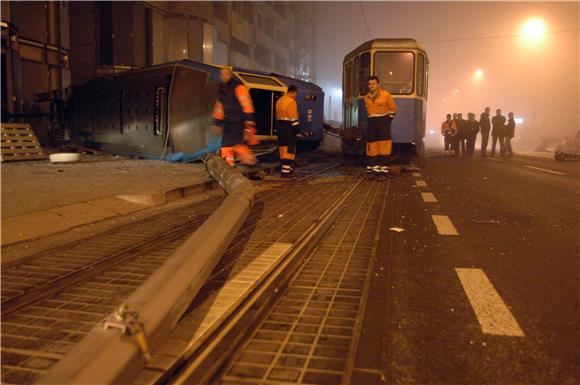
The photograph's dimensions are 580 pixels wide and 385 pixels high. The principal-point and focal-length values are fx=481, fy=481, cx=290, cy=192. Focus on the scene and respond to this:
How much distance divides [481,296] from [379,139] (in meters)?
7.11

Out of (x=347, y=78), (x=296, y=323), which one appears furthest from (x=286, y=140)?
(x=296, y=323)

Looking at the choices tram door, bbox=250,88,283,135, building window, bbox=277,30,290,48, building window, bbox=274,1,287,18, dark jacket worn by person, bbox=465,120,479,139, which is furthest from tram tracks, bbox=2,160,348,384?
building window, bbox=274,1,287,18

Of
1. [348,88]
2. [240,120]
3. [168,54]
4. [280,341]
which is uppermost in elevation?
[168,54]

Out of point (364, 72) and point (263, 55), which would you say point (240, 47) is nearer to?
point (263, 55)

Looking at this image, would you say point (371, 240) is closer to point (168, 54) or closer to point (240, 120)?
point (240, 120)

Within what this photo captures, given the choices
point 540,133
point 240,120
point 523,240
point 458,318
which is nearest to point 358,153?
point 240,120

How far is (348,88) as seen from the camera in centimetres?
1525

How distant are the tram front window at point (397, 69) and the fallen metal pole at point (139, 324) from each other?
37.6 ft

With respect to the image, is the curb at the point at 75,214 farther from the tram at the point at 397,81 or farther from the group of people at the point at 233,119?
the tram at the point at 397,81

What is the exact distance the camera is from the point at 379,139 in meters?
9.95

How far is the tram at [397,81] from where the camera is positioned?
1359 centimetres

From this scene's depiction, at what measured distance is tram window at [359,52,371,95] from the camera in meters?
13.7

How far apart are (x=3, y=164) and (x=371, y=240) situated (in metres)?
9.75

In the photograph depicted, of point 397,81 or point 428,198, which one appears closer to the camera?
point 428,198
